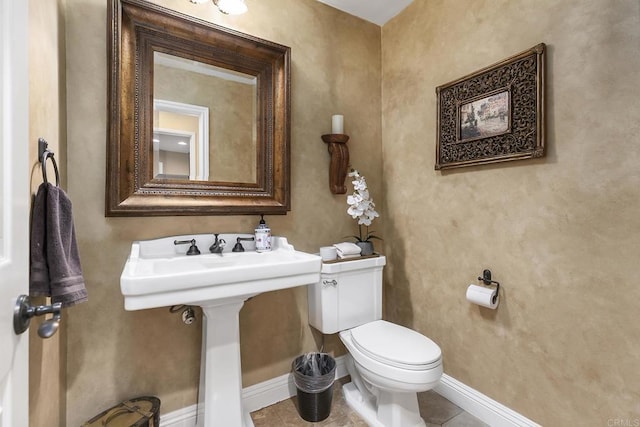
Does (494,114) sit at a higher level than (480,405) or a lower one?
higher

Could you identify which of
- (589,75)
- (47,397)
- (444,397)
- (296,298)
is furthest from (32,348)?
(589,75)

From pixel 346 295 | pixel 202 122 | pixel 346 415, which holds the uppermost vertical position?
pixel 202 122

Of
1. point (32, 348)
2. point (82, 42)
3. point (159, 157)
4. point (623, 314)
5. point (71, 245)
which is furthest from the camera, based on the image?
point (159, 157)

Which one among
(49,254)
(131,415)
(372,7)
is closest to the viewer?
(49,254)

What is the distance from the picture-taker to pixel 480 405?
5.28ft

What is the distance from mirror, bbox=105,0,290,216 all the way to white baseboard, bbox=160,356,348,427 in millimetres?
1013

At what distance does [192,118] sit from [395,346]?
5.08 ft

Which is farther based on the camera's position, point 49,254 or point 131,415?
point 131,415

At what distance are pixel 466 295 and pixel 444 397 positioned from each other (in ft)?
2.19

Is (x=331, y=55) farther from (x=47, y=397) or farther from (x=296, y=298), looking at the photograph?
(x=47, y=397)

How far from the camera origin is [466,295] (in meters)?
1.64

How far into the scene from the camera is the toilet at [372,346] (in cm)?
135

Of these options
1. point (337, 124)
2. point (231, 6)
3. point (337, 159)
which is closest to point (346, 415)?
point (337, 159)

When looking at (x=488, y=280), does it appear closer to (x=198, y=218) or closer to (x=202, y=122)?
(x=198, y=218)
